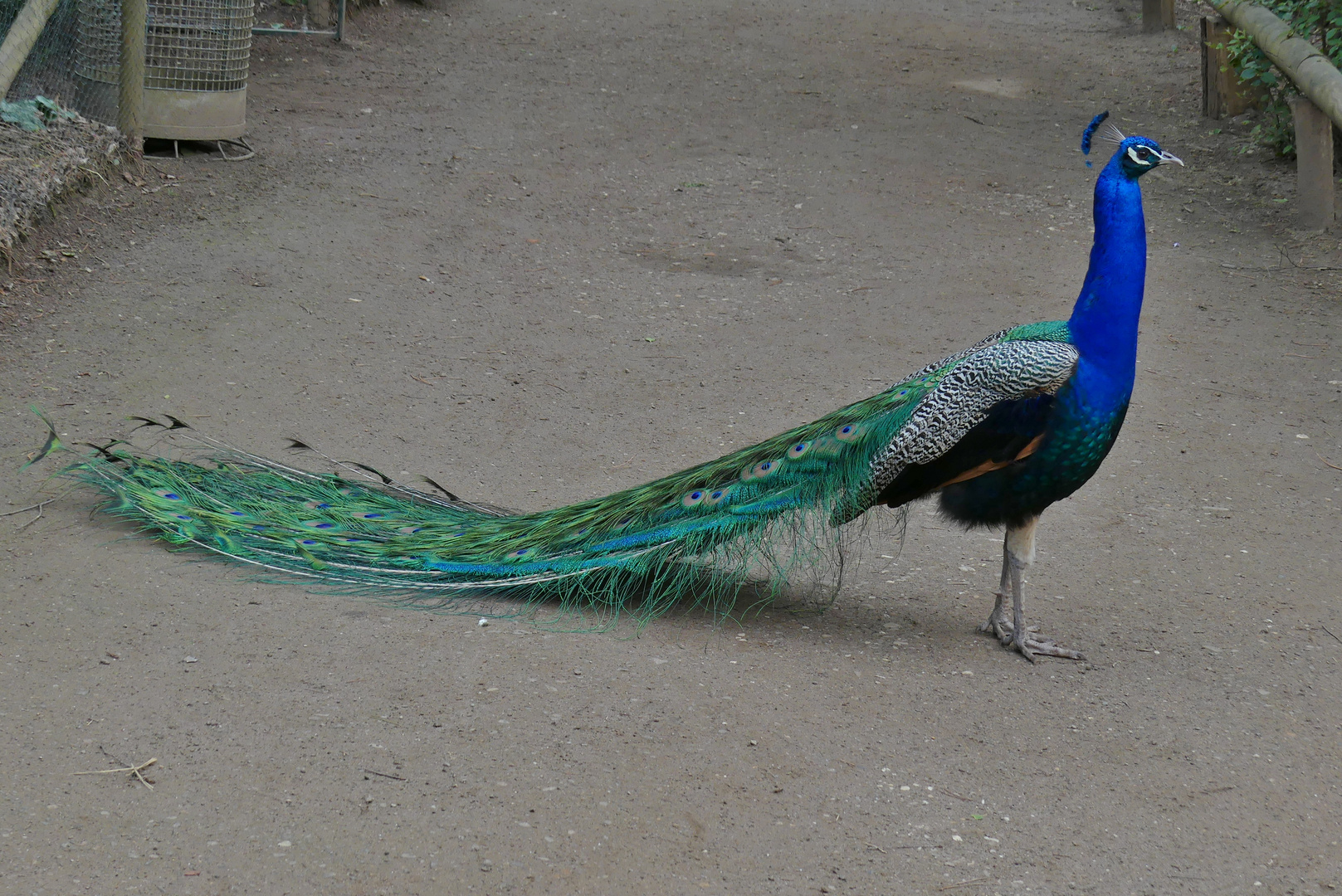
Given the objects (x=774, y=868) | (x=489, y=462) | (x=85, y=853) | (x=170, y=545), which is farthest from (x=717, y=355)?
(x=85, y=853)

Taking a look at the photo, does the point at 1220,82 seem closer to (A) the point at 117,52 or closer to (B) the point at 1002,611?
(B) the point at 1002,611

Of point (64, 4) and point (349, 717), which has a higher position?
point (64, 4)

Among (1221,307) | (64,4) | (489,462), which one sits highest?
(64,4)

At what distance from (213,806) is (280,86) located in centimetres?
882

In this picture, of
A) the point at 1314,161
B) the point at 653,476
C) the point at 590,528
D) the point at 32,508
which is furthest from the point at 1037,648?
the point at 1314,161

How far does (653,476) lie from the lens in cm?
553

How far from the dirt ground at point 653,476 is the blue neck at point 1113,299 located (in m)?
1.01

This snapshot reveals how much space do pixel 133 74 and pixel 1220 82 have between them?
8.94 m

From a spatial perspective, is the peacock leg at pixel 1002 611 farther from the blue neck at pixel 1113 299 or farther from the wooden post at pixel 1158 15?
the wooden post at pixel 1158 15

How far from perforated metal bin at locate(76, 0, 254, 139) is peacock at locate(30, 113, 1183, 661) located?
15.5 ft

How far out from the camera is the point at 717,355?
7.01 metres

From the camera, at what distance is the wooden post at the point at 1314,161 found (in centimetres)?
860

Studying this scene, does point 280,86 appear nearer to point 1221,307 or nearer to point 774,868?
point 1221,307

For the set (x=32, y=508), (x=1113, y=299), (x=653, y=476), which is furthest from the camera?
(x=653, y=476)
